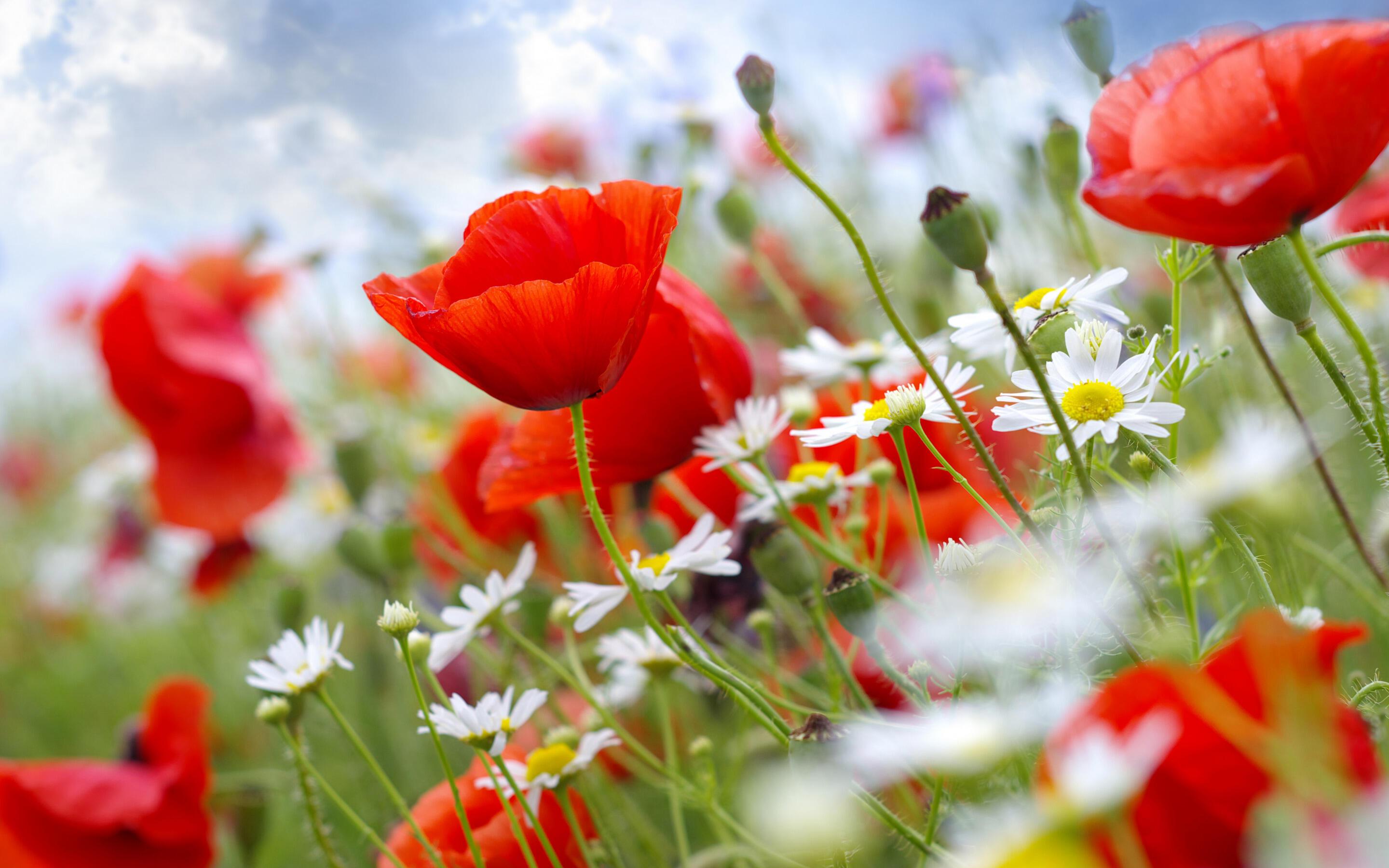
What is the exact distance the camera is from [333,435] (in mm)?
708

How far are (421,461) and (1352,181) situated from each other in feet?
2.20

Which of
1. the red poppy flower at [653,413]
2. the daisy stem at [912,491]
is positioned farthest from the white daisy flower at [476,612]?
the daisy stem at [912,491]

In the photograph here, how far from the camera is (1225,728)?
0.47ft

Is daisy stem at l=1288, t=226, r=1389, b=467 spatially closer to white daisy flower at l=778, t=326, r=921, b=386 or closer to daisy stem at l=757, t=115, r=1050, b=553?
daisy stem at l=757, t=115, r=1050, b=553

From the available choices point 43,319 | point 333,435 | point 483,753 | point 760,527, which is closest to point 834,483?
point 760,527

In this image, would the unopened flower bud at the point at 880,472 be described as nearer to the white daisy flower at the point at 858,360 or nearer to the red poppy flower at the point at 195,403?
the white daisy flower at the point at 858,360

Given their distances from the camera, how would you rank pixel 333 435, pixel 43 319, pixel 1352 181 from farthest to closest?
pixel 43 319, pixel 333 435, pixel 1352 181

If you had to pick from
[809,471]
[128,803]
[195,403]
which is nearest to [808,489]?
[809,471]

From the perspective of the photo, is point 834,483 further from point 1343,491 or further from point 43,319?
point 43,319

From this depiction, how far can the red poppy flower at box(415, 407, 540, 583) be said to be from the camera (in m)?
0.59

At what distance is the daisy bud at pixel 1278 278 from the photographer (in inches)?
10.4

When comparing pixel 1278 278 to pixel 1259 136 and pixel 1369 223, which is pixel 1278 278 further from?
pixel 1369 223

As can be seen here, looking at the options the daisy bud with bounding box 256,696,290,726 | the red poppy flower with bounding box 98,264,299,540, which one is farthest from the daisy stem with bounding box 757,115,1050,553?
the red poppy flower with bounding box 98,264,299,540

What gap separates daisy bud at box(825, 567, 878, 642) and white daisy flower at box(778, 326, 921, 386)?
0.45 ft
